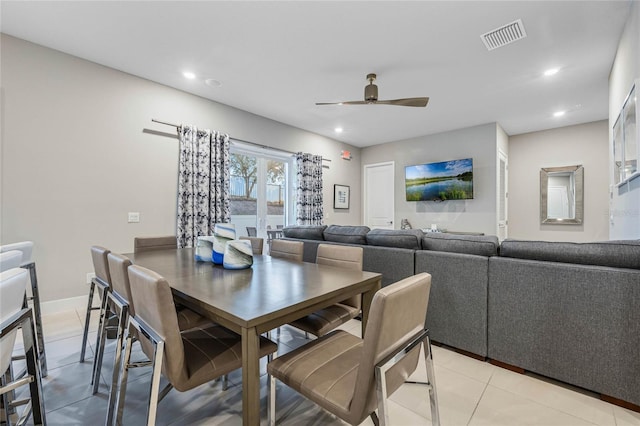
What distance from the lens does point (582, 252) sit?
67.9 inches

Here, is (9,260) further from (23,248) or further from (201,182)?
(201,182)

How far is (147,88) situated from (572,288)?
4.62 m

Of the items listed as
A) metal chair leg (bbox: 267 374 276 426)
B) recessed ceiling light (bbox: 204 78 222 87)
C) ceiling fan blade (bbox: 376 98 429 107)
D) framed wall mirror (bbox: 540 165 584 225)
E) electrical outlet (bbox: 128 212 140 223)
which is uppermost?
recessed ceiling light (bbox: 204 78 222 87)

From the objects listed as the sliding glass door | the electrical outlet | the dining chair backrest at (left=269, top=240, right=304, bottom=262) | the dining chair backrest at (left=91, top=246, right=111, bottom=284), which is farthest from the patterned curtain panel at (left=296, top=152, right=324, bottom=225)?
the dining chair backrest at (left=91, top=246, right=111, bottom=284)

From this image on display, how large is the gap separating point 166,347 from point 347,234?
203 centimetres

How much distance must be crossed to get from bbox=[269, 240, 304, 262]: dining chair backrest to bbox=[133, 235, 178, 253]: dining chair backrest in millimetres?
1140

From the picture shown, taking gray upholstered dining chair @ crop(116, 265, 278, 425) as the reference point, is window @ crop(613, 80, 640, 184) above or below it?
above

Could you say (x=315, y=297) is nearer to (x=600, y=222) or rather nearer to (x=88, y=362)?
(x=88, y=362)

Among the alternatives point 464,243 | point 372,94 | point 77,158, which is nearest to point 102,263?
point 77,158

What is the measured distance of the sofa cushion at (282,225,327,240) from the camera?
3192 millimetres

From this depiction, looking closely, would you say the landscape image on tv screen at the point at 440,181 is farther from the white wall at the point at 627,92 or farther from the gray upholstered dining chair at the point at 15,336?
the gray upholstered dining chair at the point at 15,336

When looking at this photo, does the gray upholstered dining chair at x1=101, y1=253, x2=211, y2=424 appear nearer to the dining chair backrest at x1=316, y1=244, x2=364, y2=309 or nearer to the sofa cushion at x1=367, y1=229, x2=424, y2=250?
the dining chair backrest at x1=316, y1=244, x2=364, y2=309

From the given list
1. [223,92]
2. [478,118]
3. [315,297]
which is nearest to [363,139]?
[478,118]

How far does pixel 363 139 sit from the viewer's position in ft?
20.7
